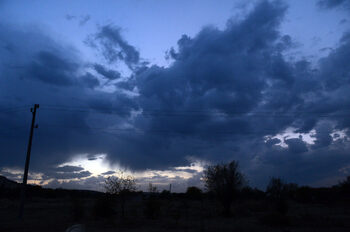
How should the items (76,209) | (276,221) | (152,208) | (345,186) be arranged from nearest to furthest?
(276,221) < (76,209) < (152,208) < (345,186)

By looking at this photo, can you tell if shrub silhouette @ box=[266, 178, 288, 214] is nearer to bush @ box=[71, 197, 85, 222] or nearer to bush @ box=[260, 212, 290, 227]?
bush @ box=[260, 212, 290, 227]

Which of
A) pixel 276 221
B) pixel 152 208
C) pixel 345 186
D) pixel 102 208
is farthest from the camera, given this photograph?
pixel 345 186

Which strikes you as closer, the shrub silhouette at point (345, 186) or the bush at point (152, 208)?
the bush at point (152, 208)

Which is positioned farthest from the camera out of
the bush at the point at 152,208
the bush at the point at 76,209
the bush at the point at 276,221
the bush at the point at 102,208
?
the bush at the point at 102,208

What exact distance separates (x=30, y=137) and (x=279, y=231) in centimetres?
2978

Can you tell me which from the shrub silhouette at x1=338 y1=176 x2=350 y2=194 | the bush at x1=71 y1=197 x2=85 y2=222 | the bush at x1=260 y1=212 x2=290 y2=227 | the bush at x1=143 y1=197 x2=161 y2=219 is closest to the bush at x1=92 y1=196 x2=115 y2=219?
the bush at x1=71 y1=197 x2=85 y2=222

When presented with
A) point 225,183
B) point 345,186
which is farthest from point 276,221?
point 345,186

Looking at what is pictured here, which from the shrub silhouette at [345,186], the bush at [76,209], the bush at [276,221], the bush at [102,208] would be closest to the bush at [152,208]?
the bush at [102,208]

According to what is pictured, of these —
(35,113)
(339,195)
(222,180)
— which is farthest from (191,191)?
(35,113)

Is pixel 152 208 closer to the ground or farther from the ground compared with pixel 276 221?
farther from the ground

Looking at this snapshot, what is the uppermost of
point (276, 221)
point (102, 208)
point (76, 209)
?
point (76, 209)

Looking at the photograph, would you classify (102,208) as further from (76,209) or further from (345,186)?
(345,186)

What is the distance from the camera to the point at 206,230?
25.4 metres

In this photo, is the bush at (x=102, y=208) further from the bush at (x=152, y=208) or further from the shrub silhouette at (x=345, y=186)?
the shrub silhouette at (x=345, y=186)
